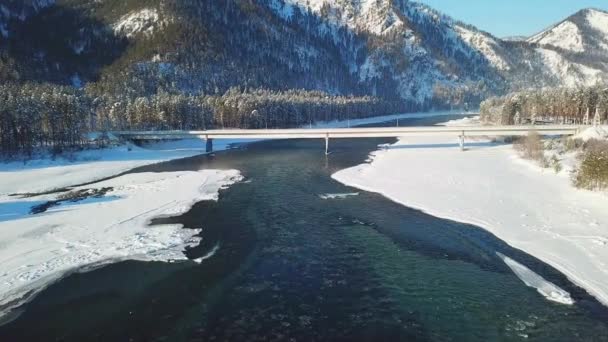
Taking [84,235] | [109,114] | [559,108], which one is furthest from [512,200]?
[559,108]

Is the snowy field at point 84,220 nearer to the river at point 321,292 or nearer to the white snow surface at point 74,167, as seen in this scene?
the white snow surface at point 74,167

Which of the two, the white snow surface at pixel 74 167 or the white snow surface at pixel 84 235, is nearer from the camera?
the white snow surface at pixel 84 235

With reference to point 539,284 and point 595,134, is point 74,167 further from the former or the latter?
point 595,134

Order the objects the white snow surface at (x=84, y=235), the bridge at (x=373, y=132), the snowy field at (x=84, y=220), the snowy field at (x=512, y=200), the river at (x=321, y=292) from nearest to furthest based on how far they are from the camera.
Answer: the river at (x=321, y=292) → the white snow surface at (x=84, y=235) → the snowy field at (x=84, y=220) → the snowy field at (x=512, y=200) → the bridge at (x=373, y=132)

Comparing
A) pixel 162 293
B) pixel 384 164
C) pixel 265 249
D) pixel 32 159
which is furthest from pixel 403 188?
pixel 32 159

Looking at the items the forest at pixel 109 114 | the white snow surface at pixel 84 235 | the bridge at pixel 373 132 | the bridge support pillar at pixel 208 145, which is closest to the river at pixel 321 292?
the white snow surface at pixel 84 235

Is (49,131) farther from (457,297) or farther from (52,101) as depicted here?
(457,297)

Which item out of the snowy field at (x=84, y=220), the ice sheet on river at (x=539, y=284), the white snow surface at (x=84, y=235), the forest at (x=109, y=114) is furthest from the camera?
the forest at (x=109, y=114)
